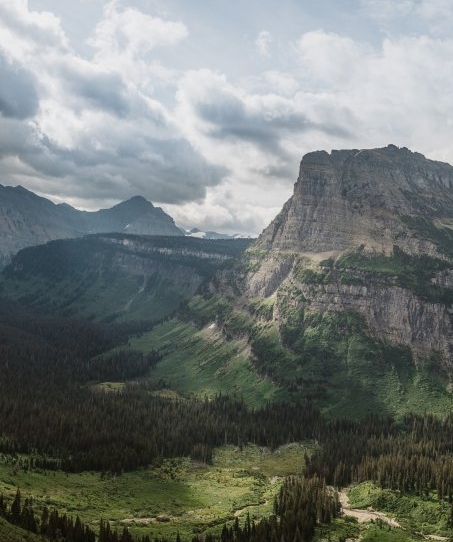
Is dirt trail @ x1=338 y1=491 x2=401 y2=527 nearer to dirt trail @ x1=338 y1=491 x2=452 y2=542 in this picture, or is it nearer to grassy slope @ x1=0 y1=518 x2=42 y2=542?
dirt trail @ x1=338 y1=491 x2=452 y2=542

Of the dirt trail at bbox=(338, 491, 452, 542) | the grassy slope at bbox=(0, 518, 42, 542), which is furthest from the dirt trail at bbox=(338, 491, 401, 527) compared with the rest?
the grassy slope at bbox=(0, 518, 42, 542)

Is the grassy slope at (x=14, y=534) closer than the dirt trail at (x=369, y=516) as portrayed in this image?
Yes

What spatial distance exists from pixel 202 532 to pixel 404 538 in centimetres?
6113

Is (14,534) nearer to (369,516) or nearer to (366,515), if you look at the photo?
(369,516)

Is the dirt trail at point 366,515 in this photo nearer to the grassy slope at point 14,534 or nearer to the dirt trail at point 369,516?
the dirt trail at point 369,516

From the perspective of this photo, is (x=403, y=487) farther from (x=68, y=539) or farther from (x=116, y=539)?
(x=68, y=539)

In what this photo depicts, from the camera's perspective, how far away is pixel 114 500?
19350cm

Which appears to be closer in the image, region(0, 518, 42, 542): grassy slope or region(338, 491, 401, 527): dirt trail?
region(0, 518, 42, 542): grassy slope

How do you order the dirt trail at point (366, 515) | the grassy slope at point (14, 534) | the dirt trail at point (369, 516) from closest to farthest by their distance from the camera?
the grassy slope at point (14, 534), the dirt trail at point (369, 516), the dirt trail at point (366, 515)

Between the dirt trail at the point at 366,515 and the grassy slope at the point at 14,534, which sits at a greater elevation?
the grassy slope at the point at 14,534

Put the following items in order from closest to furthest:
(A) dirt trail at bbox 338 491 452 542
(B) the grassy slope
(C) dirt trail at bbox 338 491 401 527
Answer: (B) the grassy slope → (A) dirt trail at bbox 338 491 452 542 → (C) dirt trail at bbox 338 491 401 527

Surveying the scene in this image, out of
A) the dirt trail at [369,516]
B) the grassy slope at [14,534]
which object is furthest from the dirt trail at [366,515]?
the grassy slope at [14,534]

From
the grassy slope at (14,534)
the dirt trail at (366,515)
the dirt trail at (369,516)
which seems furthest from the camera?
the dirt trail at (366,515)

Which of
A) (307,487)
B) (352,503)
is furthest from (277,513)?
(352,503)
